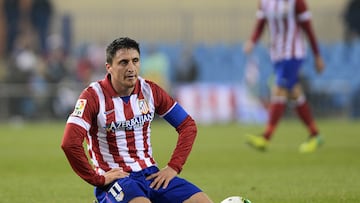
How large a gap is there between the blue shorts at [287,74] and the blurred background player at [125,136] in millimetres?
7342

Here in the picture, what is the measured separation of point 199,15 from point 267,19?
14308 millimetres

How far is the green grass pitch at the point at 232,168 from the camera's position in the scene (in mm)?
9609

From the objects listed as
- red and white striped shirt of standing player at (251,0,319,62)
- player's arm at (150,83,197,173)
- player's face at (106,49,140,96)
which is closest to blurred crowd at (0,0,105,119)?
red and white striped shirt of standing player at (251,0,319,62)

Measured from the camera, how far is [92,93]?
24.4 feet

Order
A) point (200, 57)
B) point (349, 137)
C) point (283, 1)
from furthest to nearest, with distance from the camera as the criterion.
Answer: point (200, 57) → point (349, 137) → point (283, 1)

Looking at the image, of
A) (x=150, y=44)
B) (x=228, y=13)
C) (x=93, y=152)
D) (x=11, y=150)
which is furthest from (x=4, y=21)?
(x=93, y=152)

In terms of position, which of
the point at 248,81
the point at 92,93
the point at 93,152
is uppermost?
the point at 92,93

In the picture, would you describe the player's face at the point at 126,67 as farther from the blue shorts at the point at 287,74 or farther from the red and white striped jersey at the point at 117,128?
the blue shorts at the point at 287,74

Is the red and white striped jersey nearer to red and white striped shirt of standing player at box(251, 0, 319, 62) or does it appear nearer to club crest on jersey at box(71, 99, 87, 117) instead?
club crest on jersey at box(71, 99, 87, 117)

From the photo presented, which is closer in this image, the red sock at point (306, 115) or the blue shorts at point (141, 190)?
the blue shorts at point (141, 190)

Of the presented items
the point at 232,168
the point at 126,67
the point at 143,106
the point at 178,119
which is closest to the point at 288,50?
the point at 232,168

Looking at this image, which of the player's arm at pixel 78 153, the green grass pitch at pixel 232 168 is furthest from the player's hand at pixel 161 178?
the green grass pitch at pixel 232 168

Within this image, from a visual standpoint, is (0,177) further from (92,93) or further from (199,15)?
(199,15)

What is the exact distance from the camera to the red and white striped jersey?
745 cm
